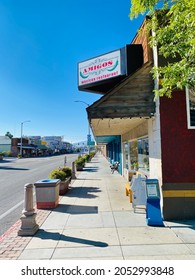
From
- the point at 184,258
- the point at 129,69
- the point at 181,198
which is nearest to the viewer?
the point at 184,258

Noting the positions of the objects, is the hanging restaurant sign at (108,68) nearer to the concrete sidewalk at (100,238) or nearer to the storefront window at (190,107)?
the storefront window at (190,107)

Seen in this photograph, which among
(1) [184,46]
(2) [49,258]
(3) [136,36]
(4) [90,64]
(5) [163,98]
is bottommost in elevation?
(2) [49,258]

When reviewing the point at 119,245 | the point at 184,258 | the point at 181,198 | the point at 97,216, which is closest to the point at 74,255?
the point at 119,245

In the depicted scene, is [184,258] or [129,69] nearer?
[184,258]

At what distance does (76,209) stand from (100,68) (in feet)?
17.2

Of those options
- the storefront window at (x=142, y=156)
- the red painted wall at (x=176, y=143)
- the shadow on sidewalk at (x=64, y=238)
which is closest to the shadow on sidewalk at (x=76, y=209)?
the shadow on sidewalk at (x=64, y=238)

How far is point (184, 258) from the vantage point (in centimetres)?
401

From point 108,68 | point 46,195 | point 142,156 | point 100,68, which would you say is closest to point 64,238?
point 46,195

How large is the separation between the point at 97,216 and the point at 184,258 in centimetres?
307

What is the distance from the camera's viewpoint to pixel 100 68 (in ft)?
27.6

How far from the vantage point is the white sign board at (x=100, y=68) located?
791 cm

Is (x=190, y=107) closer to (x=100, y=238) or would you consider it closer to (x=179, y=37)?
(x=179, y=37)

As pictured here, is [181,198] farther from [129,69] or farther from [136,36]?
[136,36]

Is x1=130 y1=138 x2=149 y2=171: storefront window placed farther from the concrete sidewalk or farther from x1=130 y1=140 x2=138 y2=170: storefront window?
the concrete sidewalk
